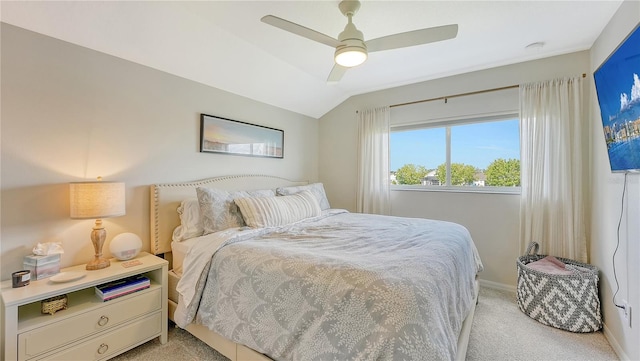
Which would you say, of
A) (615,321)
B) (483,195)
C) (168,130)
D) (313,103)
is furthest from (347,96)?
(615,321)

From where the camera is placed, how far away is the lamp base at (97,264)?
1761 millimetres

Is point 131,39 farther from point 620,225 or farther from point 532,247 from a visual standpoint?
point 532,247

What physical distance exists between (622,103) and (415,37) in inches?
53.6

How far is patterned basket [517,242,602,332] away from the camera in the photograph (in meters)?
2.07

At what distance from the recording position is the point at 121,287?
1731 millimetres

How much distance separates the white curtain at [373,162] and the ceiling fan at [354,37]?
1.81 meters

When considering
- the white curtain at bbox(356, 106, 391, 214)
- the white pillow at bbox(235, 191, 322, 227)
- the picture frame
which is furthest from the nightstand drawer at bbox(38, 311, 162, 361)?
the white curtain at bbox(356, 106, 391, 214)

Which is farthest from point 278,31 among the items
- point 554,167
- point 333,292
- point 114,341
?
point 554,167

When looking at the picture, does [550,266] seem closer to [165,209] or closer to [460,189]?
[460,189]

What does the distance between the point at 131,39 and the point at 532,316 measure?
4.04m

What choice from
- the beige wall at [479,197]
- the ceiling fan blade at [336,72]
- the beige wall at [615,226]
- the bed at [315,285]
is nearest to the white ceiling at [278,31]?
the beige wall at [479,197]

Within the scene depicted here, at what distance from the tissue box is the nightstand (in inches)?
2.5

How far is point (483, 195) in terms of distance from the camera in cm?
304

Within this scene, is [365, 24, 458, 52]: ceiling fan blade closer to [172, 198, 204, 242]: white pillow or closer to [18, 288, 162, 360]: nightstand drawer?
[172, 198, 204, 242]: white pillow
